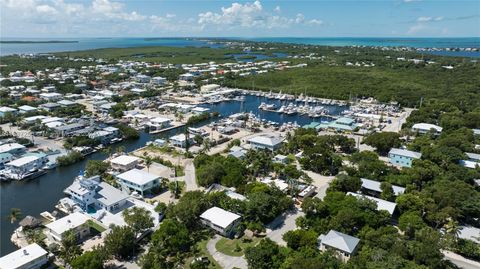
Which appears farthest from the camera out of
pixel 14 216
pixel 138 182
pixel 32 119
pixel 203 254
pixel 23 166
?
pixel 32 119

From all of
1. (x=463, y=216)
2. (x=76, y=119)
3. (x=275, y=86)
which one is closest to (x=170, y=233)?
(x=463, y=216)

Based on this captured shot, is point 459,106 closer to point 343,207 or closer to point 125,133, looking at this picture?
point 343,207

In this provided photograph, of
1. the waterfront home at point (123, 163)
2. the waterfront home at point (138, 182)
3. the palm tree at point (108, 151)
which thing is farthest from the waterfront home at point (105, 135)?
the waterfront home at point (138, 182)

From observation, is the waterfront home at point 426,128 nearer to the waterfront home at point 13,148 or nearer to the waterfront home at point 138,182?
the waterfront home at point 138,182

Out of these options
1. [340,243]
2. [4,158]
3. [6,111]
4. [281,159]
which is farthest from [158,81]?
[340,243]

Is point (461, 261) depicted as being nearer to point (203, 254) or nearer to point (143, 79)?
point (203, 254)

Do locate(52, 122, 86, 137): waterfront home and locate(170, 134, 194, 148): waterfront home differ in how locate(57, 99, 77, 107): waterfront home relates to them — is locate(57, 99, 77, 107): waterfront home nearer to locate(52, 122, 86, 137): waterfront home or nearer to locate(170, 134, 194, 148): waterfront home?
locate(52, 122, 86, 137): waterfront home

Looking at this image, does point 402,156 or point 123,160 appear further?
point 402,156
